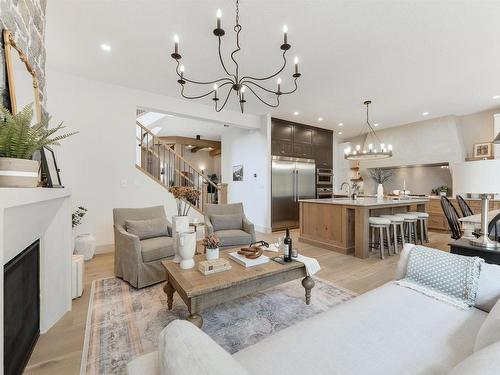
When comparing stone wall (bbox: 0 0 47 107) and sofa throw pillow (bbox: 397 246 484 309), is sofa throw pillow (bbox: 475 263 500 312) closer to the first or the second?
sofa throw pillow (bbox: 397 246 484 309)

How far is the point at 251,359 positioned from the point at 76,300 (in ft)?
7.40

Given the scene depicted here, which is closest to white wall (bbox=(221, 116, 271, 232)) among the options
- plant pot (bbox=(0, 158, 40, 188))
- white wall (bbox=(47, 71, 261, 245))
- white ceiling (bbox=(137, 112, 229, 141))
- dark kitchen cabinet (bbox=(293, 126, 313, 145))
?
white ceiling (bbox=(137, 112, 229, 141))

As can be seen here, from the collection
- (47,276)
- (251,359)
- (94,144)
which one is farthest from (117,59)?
(251,359)

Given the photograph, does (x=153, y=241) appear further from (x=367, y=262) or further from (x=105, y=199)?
(x=367, y=262)

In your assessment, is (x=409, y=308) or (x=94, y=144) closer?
(x=409, y=308)

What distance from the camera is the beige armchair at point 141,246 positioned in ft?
8.43

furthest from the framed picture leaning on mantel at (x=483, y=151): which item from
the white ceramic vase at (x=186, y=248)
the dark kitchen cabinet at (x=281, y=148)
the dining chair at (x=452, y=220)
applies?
the white ceramic vase at (x=186, y=248)

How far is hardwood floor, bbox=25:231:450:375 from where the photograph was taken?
1555 mm

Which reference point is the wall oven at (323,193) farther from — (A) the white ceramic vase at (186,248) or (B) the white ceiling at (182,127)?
(A) the white ceramic vase at (186,248)

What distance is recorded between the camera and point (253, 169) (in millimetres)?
6191

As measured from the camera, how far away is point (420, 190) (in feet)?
22.8

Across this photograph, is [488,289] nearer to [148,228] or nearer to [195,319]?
[195,319]

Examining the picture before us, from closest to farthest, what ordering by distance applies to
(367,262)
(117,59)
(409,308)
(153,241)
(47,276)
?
(409,308) → (47,276) → (153,241) → (117,59) → (367,262)

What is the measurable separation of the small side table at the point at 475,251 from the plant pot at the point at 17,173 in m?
3.00
